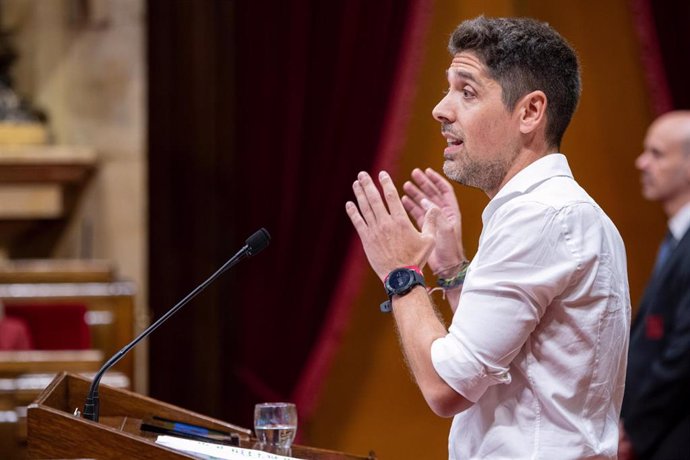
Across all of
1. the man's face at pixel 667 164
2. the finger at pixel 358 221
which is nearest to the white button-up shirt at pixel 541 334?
the finger at pixel 358 221

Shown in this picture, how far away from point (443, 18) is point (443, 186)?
7.20 feet

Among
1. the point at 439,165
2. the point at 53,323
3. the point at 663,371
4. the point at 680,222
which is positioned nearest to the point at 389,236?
the point at 663,371

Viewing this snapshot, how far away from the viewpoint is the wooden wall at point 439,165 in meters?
4.32

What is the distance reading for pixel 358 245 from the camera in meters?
4.21

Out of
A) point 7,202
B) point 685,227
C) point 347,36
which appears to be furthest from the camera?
point 7,202

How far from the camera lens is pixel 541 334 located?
171 centimetres

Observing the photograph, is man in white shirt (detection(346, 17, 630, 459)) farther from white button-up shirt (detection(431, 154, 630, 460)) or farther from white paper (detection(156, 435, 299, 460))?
white paper (detection(156, 435, 299, 460))

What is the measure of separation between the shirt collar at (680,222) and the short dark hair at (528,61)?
1667 mm

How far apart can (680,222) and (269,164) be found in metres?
1.52

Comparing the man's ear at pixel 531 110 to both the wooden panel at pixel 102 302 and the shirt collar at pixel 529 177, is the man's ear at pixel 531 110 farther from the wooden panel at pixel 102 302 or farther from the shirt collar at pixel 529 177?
the wooden panel at pixel 102 302

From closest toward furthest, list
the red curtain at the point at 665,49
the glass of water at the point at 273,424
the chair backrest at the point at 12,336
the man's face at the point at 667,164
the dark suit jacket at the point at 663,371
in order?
the glass of water at the point at 273,424 < the dark suit jacket at the point at 663,371 < the man's face at the point at 667,164 < the chair backrest at the point at 12,336 < the red curtain at the point at 665,49

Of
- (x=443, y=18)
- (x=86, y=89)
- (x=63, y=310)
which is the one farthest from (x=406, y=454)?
(x=86, y=89)

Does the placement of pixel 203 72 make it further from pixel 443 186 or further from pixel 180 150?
pixel 443 186

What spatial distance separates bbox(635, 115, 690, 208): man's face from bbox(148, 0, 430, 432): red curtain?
0.97 meters
